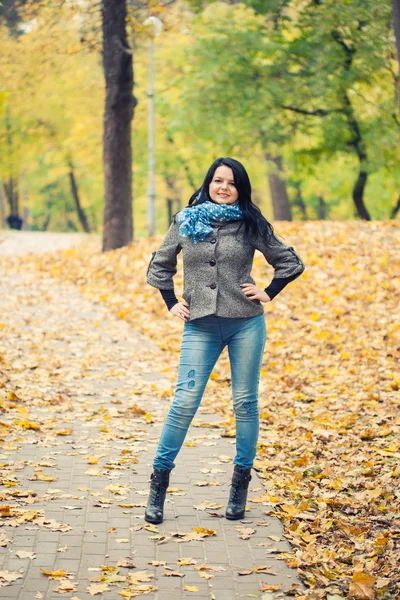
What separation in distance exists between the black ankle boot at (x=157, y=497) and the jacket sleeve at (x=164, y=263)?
112 cm

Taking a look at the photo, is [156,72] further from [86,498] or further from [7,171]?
[86,498]

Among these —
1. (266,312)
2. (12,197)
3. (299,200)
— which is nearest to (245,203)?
(266,312)

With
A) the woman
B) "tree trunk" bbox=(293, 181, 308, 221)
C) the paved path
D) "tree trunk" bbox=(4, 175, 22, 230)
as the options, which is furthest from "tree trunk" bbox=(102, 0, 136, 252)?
"tree trunk" bbox=(4, 175, 22, 230)

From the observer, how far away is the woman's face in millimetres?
4859

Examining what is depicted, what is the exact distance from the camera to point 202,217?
481 cm

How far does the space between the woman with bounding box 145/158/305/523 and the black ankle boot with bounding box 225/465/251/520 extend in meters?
0.17

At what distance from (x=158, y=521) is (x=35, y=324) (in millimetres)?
7422

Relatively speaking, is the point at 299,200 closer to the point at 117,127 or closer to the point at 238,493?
the point at 117,127

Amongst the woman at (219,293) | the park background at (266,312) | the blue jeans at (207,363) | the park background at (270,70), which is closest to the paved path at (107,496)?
the park background at (266,312)

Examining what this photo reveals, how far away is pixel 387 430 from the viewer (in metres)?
6.97

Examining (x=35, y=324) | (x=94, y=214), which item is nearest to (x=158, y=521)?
(x=35, y=324)

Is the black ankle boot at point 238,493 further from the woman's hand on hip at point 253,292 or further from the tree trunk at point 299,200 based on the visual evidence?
the tree trunk at point 299,200

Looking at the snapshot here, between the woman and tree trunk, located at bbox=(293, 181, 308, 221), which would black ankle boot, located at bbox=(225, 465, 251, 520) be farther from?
tree trunk, located at bbox=(293, 181, 308, 221)

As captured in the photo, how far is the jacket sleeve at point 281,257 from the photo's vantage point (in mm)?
4949
